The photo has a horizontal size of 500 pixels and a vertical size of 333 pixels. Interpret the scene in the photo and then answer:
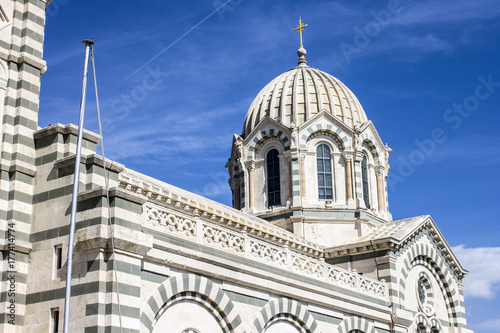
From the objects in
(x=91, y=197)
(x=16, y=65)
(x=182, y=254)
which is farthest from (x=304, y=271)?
(x=16, y=65)

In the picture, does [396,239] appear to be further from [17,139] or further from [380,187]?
[17,139]

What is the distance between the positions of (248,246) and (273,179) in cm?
1739

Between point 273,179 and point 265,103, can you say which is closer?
point 273,179

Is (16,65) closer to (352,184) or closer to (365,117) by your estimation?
(352,184)

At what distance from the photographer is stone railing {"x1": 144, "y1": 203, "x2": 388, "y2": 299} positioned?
2075 cm

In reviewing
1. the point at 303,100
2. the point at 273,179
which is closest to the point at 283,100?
the point at 303,100

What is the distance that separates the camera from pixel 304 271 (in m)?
25.9

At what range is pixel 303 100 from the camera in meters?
41.4

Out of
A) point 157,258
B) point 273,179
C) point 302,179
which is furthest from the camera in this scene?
point 273,179

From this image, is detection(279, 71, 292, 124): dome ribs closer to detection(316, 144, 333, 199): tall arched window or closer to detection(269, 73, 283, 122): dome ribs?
detection(269, 73, 283, 122): dome ribs

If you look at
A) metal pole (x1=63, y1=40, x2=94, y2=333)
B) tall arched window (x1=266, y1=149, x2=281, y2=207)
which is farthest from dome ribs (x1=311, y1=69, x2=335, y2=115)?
metal pole (x1=63, y1=40, x2=94, y2=333)

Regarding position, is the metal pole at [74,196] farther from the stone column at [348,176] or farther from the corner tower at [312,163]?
the stone column at [348,176]

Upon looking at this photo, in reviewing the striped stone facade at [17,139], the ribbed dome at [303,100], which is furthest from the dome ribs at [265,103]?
the striped stone facade at [17,139]

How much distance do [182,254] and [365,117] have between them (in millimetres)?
24568
